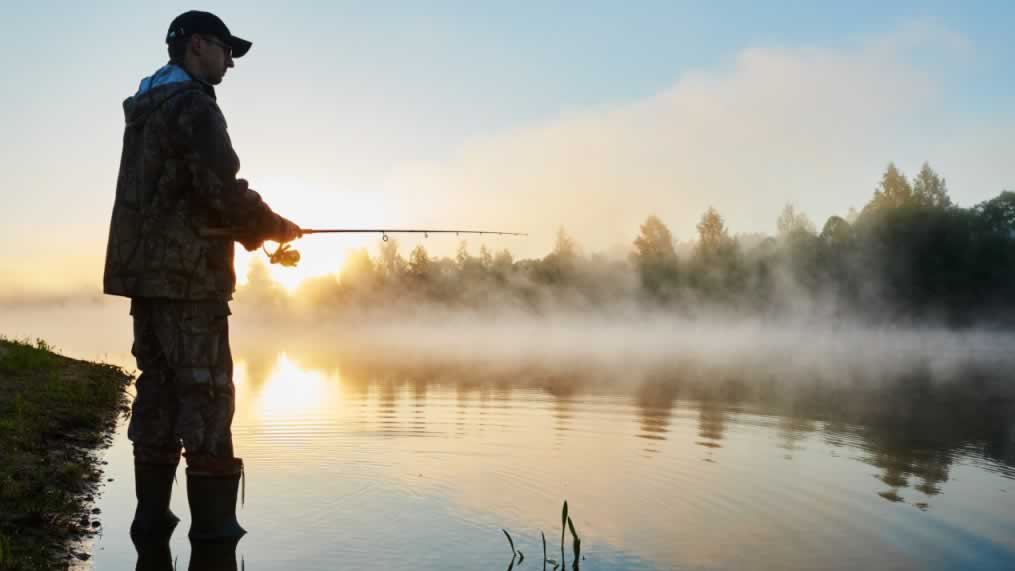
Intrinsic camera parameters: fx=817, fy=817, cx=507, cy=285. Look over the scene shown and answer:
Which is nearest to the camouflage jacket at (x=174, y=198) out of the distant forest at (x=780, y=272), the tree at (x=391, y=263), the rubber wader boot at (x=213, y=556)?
the rubber wader boot at (x=213, y=556)

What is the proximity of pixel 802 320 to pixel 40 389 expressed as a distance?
81991 mm

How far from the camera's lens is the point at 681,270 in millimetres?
Answer: 97375

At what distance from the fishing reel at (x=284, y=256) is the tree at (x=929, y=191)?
8059cm

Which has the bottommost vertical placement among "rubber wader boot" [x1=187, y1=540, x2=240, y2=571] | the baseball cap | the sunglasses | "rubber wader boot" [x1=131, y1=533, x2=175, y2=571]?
"rubber wader boot" [x1=131, y1=533, x2=175, y2=571]

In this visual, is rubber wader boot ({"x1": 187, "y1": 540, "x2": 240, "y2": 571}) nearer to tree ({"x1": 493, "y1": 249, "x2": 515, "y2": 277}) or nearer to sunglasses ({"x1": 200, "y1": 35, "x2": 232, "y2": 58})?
sunglasses ({"x1": 200, "y1": 35, "x2": 232, "y2": 58})

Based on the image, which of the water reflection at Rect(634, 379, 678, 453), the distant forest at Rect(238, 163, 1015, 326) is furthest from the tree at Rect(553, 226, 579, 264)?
the water reflection at Rect(634, 379, 678, 453)

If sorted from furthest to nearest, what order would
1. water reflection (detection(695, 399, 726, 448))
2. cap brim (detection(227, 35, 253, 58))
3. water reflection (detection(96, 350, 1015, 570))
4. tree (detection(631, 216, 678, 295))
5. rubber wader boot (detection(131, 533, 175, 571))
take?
1. tree (detection(631, 216, 678, 295))
2. water reflection (detection(695, 399, 726, 448))
3. cap brim (detection(227, 35, 253, 58))
4. water reflection (detection(96, 350, 1015, 570))
5. rubber wader boot (detection(131, 533, 175, 571))

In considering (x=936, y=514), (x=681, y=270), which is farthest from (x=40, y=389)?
(x=681, y=270)

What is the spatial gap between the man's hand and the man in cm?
26

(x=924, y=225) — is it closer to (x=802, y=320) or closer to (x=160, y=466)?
(x=802, y=320)

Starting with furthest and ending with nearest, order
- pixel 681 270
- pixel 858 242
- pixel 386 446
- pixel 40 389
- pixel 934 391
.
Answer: pixel 681 270, pixel 858 242, pixel 934 391, pixel 40 389, pixel 386 446

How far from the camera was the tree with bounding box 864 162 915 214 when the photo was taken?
7712cm

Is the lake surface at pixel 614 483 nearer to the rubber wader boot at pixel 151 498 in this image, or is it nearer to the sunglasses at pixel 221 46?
the rubber wader boot at pixel 151 498

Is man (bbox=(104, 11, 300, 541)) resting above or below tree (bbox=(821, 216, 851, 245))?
below
